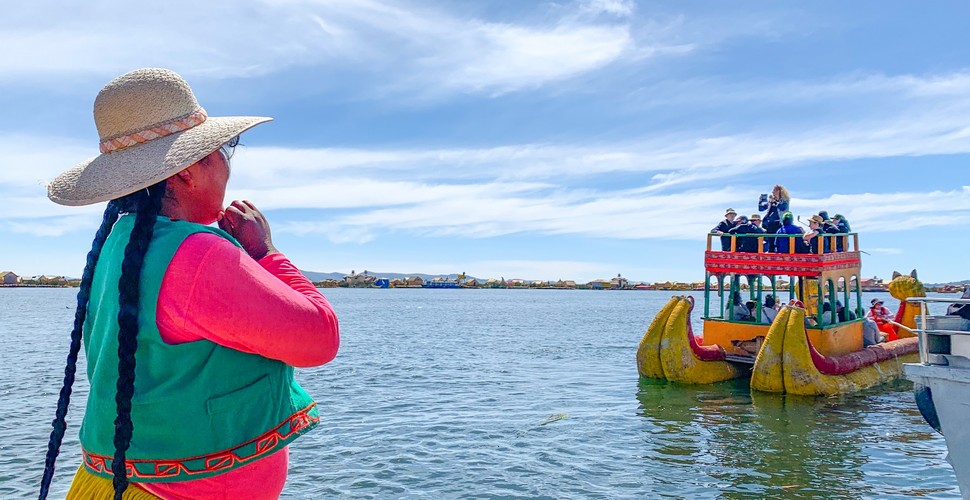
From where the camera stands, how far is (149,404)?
6.40ft

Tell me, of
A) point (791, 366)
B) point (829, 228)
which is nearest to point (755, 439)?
point (791, 366)

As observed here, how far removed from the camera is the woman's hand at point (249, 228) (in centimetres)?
214

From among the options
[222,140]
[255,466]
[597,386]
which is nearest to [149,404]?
[255,466]

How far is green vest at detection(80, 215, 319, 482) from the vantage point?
191 cm

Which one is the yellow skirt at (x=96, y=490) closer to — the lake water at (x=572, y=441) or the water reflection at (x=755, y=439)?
the lake water at (x=572, y=441)

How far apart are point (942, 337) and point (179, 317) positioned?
308 inches

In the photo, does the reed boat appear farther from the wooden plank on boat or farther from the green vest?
the green vest

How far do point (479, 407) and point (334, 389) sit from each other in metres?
5.04

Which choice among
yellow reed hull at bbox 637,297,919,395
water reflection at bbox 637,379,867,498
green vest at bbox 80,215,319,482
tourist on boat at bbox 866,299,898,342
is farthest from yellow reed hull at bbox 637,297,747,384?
green vest at bbox 80,215,319,482

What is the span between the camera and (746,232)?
58.5ft

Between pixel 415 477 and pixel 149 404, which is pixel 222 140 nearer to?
pixel 149 404

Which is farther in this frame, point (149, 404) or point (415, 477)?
point (415, 477)

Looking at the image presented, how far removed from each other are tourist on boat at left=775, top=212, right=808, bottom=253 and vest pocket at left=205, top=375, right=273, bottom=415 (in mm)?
16968

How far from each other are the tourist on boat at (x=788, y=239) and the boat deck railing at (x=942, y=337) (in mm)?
9934
